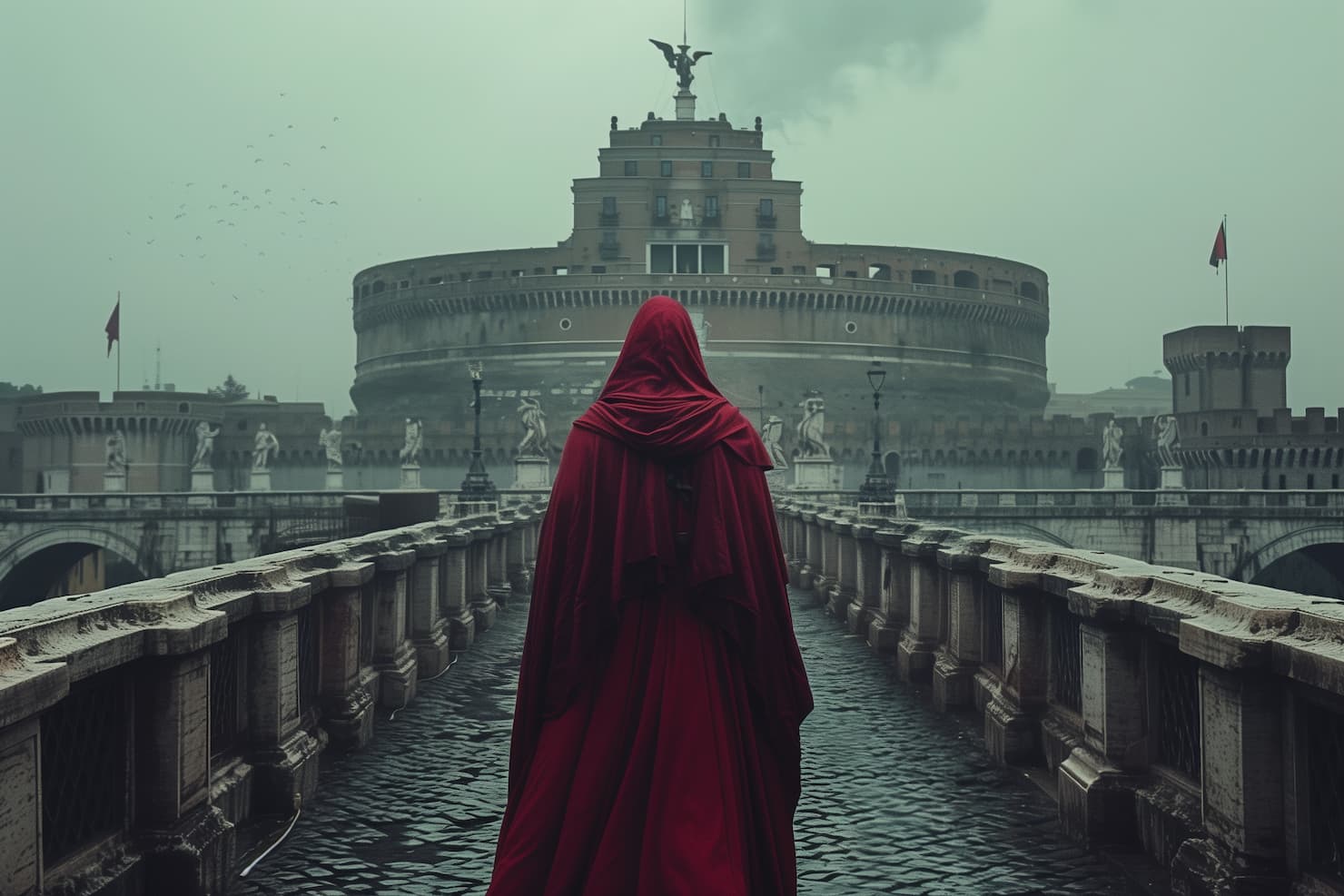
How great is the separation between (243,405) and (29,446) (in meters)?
8.42

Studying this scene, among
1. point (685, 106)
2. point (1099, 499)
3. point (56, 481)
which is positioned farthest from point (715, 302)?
point (56, 481)

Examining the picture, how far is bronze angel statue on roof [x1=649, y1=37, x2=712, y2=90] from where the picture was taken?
73.1 meters

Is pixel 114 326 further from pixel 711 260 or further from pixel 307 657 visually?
pixel 307 657

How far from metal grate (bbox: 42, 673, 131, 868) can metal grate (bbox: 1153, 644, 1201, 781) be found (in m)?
3.23

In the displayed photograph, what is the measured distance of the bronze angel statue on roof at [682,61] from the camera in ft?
240

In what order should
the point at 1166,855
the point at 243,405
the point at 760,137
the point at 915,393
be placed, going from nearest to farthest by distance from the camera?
the point at 1166,855 → the point at 243,405 → the point at 915,393 → the point at 760,137

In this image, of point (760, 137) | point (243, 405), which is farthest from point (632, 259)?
point (243, 405)

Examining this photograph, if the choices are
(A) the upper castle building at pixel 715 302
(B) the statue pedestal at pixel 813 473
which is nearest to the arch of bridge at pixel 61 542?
(B) the statue pedestal at pixel 813 473

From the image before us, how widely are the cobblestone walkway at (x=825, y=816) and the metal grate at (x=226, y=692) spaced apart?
415 millimetres

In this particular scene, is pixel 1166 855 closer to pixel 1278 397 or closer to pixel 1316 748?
pixel 1316 748

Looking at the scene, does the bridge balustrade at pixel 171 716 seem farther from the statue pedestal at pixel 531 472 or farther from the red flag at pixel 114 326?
the red flag at pixel 114 326

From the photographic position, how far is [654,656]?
3.12 m

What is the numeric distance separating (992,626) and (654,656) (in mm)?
4071

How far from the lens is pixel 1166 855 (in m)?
4.11
